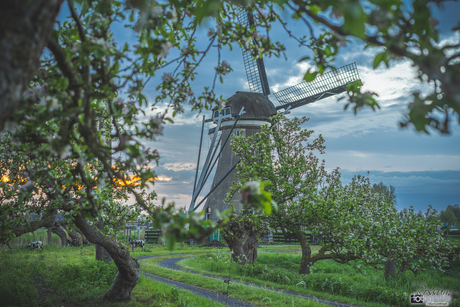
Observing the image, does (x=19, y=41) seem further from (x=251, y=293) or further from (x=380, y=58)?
(x=251, y=293)

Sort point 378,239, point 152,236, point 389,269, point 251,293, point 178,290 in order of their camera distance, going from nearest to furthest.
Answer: point 178,290 → point 251,293 → point 378,239 → point 389,269 → point 152,236

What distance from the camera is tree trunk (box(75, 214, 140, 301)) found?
670 centimetres

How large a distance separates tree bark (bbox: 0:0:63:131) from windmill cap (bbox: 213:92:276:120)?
22.2m

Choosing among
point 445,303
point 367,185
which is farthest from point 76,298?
point 367,185

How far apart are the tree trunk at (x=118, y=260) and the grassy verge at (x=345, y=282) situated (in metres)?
5.57

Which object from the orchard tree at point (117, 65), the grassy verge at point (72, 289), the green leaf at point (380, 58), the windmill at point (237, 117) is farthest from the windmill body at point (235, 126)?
the green leaf at point (380, 58)

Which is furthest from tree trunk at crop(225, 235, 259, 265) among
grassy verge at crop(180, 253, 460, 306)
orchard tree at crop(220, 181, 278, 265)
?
grassy verge at crop(180, 253, 460, 306)

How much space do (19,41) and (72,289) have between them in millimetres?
8081

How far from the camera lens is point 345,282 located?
35.3 ft

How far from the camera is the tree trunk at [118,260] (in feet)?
22.0

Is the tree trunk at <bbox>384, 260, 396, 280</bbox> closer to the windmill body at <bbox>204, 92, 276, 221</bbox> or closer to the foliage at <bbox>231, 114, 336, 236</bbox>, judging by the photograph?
the foliage at <bbox>231, 114, 336, 236</bbox>

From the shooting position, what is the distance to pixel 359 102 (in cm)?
256

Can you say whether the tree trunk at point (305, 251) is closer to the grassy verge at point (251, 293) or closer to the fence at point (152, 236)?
the grassy verge at point (251, 293)

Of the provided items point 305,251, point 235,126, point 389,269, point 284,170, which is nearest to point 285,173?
point 284,170
